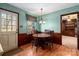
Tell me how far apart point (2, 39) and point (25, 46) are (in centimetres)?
46

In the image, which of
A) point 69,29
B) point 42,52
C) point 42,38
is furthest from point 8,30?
point 69,29

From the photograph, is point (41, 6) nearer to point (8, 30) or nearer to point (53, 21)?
point (53, 21)

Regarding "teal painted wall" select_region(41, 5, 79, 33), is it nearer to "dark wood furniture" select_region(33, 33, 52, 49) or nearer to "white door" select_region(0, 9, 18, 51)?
"dark wood furniture" select_region(33, 33, 52, 49)

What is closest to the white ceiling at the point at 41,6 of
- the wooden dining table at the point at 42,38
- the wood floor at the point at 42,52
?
the wooden dining table at the point at 42,38

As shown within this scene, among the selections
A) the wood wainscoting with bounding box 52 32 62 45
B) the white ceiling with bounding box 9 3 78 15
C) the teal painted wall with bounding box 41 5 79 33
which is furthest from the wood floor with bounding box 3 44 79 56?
the white ceiling with bounding box 9 3 78 15

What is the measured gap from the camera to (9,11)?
152 cm

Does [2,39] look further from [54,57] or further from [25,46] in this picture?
[54,57]

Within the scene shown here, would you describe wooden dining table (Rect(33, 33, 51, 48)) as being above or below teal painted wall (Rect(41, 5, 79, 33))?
below

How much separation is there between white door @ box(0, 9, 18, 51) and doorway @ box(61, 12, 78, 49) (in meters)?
0.96

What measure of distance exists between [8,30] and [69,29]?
1.21 meters

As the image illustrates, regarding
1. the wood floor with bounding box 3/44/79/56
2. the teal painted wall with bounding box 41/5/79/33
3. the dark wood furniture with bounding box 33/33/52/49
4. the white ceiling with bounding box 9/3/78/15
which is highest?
the white ceiling with bounding box 9/3/78/15

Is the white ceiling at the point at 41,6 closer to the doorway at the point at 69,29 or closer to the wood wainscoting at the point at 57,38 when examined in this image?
the doorway at the point at 69,29

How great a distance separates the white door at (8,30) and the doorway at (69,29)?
0.96 meters

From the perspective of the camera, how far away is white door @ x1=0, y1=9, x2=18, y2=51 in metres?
1.50
